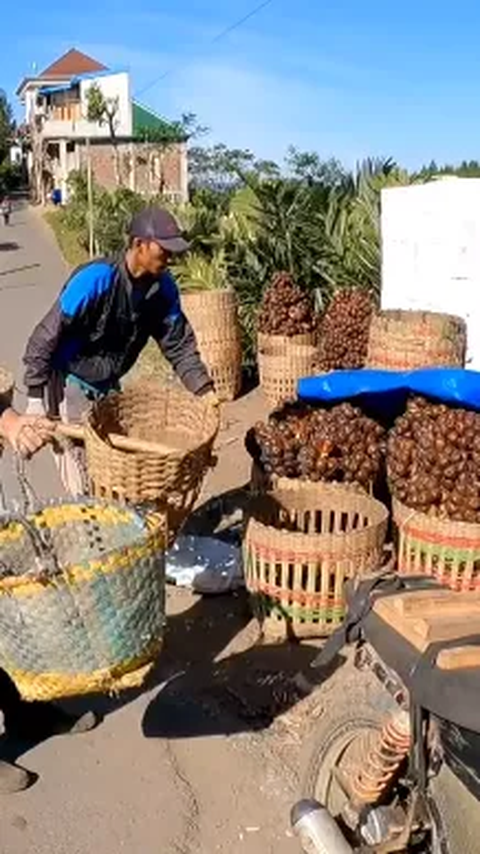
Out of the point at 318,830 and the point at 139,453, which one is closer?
the point at 318,830

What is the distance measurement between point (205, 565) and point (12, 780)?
1966 mm

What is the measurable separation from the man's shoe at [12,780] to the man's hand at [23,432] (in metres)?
1.19

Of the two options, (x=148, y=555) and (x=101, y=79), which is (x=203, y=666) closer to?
(x=148, y=555)

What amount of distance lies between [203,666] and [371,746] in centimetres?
182

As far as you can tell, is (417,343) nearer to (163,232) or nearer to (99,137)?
(163,232)

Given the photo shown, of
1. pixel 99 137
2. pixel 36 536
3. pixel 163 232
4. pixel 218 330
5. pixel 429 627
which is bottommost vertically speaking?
pixel 218 330

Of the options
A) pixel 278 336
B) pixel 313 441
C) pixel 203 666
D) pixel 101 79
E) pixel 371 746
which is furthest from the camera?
pixel 101 79

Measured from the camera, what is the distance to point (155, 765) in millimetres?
3895

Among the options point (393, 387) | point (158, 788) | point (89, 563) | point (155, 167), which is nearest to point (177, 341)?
Answer: point (393, 387)

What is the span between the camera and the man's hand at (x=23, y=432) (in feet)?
11.7

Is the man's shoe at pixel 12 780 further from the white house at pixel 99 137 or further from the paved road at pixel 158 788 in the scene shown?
the white house at pixel 99 137

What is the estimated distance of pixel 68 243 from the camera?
2839cm

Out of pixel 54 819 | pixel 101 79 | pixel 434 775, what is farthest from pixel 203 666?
pixel 101 79

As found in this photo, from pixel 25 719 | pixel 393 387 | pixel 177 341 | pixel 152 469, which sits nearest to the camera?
pixel 152 469
